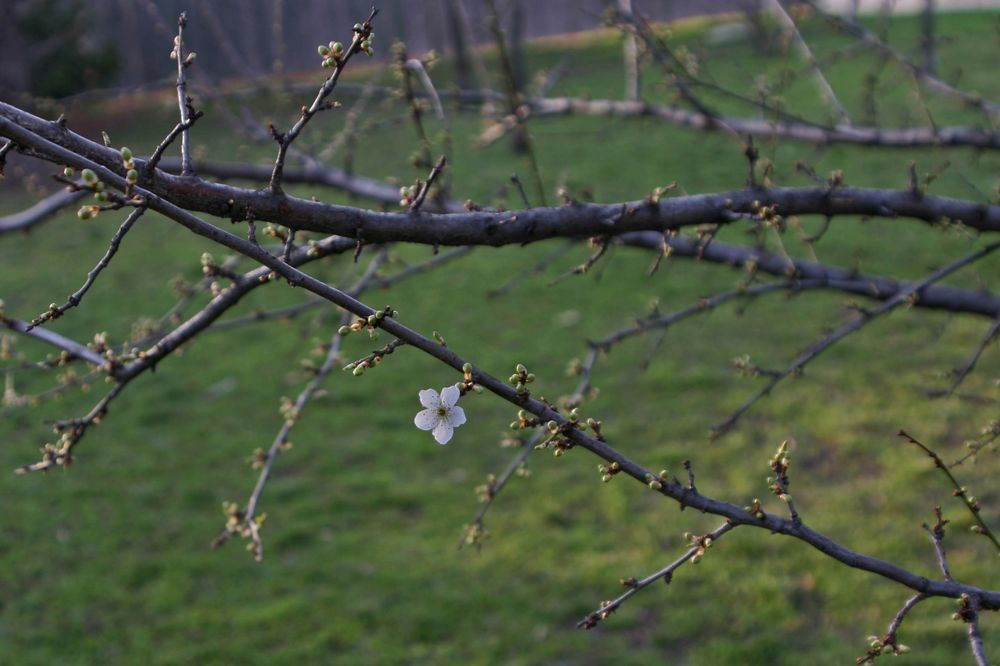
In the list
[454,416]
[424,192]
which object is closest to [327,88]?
[424,192]

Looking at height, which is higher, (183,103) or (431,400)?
(183,103)

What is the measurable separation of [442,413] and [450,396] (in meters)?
0.05

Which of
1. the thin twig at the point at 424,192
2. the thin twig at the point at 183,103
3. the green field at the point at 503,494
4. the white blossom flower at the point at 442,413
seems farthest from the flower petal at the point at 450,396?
Answer: the green field at the point at 503,494

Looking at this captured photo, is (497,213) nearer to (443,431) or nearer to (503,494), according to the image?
(443,431)

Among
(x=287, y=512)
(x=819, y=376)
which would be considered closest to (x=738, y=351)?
(x=819, y=376)

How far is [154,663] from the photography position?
14.5 ft

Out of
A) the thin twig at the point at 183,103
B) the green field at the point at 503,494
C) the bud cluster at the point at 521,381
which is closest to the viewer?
the bud cluster at the point at 521,381

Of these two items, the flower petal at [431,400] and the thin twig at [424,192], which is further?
the thin twig at [424,192]

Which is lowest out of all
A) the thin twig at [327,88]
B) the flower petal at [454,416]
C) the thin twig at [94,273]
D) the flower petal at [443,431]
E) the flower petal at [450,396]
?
the flower petal at [443,431]

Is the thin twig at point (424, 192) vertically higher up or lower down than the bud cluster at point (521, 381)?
higher up

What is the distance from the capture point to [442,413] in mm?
1561

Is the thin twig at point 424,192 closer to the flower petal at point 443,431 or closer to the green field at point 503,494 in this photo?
the flower petal at point 443,431

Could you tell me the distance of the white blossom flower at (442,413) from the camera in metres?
1.52

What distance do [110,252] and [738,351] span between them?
6.37 m
